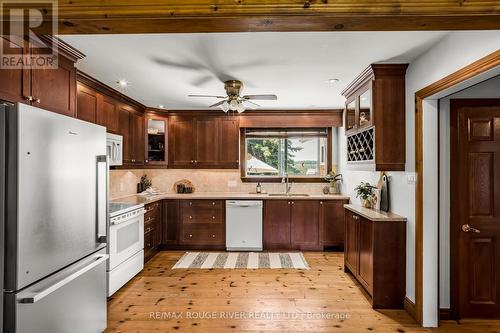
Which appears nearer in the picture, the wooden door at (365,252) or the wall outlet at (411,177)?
the wall outlet at (411,177)

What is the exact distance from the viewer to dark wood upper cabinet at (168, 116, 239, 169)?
5.40 meters

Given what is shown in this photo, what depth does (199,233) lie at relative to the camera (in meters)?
5.08

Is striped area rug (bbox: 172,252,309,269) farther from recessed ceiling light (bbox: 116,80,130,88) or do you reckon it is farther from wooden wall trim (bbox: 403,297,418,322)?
A: recessed ceiling light (bbox: 116,80,130,88)

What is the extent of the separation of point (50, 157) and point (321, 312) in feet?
9.05

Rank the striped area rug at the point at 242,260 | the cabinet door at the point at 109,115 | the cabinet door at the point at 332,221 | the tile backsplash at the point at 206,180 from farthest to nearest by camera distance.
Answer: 1. the tile backsplash at the point at 206,180
2. the cabinet door at the point at 332,221
3. the striped area rug at the point at 242,260
4. the cabinet door at the point at 109,115

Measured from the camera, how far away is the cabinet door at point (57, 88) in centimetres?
229

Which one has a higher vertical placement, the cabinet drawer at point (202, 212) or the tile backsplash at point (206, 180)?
the tile backsplash at point (206, 180)

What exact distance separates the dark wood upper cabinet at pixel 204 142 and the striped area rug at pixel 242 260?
5.25 feet

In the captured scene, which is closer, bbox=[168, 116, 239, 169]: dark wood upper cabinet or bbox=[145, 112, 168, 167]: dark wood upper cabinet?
bbox=[145, 112, 168, 167]: dark wood upper cabinet

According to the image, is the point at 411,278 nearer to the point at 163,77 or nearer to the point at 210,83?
the point at 210,83

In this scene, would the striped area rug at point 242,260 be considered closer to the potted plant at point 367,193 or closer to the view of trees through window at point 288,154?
the potted plant at point 367,193

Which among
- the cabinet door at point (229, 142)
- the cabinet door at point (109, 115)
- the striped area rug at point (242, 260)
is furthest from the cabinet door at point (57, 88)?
the cabinet door at point (229, 142)

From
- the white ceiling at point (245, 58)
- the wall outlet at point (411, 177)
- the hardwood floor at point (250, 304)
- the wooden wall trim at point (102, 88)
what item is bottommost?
the hardwood floor at point (250, 304)

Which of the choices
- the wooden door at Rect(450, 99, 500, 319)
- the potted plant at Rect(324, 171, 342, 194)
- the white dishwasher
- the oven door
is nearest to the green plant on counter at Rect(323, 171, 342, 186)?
the potted plant at Rect(324, 171, 342, 194)
